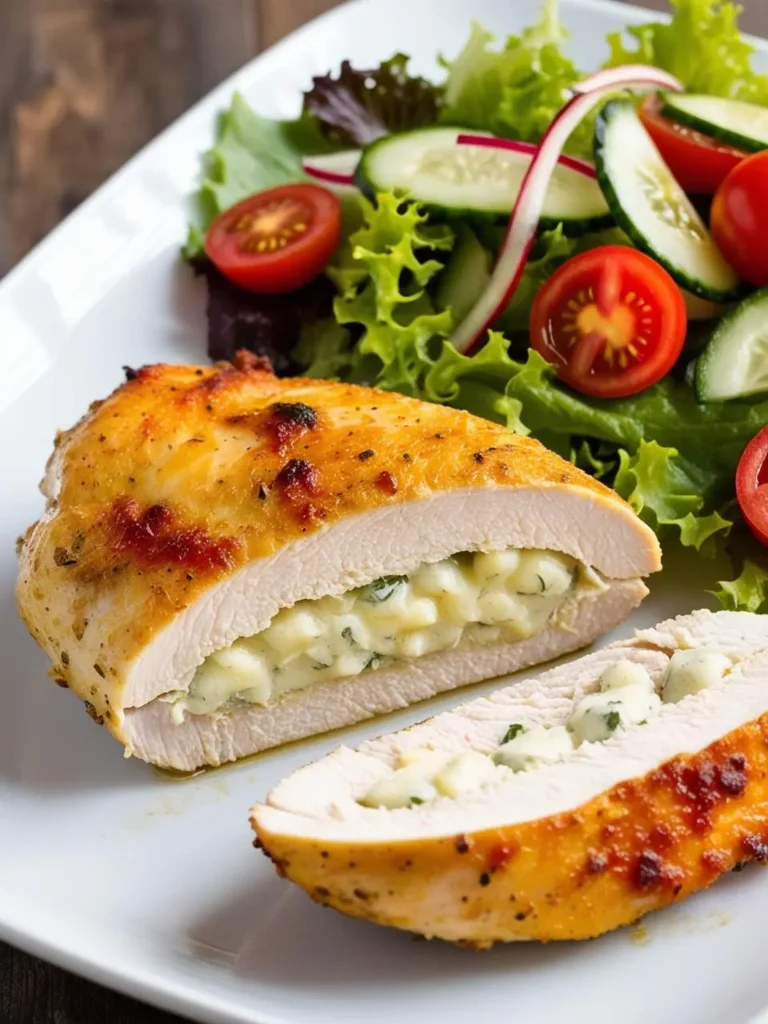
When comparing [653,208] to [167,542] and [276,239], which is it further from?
[167,542]

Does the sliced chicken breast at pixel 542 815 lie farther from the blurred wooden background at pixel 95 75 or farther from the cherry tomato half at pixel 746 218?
the blurred wooden background at pixel 95 75

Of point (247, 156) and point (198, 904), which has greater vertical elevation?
point (247, 156)

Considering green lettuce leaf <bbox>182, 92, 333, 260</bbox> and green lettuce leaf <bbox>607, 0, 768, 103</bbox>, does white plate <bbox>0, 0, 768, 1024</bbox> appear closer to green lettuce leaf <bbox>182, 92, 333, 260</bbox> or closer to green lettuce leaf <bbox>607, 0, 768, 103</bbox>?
green lettuce leaf <bbox>182, 92, 333, 260</bbox>

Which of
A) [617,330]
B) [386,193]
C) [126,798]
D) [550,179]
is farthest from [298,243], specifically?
[126,798]

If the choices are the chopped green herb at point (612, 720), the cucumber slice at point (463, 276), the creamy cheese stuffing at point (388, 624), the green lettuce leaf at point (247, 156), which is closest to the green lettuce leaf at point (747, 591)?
the creamy cheese stuffing at point (388, 624)

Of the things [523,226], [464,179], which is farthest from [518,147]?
[523,226]

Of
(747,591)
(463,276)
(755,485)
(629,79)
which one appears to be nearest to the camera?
(747,591)
